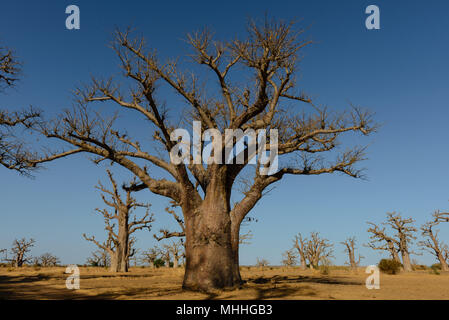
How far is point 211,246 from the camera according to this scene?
856 centimetres

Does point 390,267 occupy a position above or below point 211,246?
below

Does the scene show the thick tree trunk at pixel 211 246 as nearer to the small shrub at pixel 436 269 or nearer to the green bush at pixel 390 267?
the green bush at pixel 390 267

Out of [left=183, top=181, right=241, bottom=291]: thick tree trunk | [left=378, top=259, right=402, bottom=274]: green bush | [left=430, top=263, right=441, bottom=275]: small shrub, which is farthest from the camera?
[left=430, top=263, right=441, bottom=275]: small shrub

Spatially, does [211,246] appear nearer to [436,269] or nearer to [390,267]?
[390,267]

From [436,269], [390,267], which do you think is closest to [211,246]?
[390,267]

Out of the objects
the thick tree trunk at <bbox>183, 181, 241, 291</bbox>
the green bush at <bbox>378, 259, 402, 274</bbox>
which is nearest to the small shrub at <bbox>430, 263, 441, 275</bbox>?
the green bush at <bbox>378, 259, 402, 274</bbox>

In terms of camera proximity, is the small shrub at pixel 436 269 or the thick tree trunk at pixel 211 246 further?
the small shrub at pixel 436 269

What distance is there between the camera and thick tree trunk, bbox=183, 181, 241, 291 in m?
8.36

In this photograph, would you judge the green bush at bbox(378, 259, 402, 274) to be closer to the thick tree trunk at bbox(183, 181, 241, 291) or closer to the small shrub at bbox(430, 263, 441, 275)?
the small shrub at bbox(430, 263, 441, 275)

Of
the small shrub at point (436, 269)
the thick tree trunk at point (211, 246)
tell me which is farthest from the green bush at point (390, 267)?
the thick tree trunk at point (211, 246)

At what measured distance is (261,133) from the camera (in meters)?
10.0

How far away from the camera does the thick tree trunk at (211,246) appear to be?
8.36 meters

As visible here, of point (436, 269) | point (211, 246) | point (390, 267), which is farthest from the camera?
point (436, 269)
